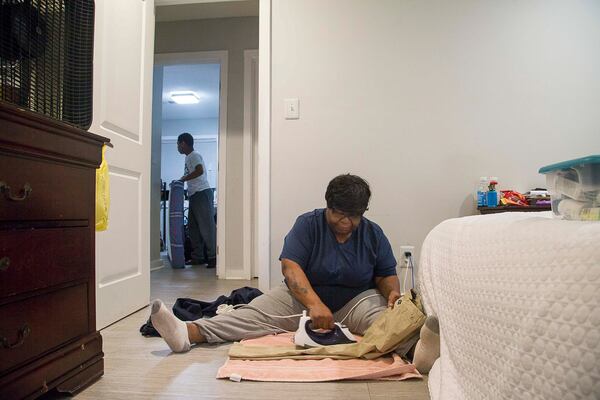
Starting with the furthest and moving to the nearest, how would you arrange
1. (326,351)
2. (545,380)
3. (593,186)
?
(326,351) → (593,186) → (545,380)

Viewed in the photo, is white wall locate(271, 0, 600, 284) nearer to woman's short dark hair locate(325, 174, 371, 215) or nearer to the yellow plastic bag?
woman's short dark hair locate(325, 174, 371, 215)

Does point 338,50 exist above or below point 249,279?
above

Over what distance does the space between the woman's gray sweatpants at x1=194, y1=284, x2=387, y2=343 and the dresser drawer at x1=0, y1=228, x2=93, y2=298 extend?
1.70 feet

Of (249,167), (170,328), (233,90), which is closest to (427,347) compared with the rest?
(170,328)

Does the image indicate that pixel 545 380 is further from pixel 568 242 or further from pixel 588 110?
pixel 588 110

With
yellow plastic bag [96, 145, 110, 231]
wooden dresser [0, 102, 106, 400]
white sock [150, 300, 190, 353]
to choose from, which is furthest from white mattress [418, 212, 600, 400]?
yellow plastic bag [96, 145, 110, 231]

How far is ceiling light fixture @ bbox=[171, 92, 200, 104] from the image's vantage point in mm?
5422

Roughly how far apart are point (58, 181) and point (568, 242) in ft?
3.72

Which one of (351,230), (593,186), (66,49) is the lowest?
(351,230)

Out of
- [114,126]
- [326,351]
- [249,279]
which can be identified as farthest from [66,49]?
[249,279]

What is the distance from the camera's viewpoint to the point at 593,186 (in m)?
0.64

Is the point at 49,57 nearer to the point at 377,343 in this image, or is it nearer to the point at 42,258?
the point at 42,258

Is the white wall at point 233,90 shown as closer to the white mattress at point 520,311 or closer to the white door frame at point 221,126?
the white door frame at point 221,126

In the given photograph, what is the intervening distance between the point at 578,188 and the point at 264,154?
1.57m
